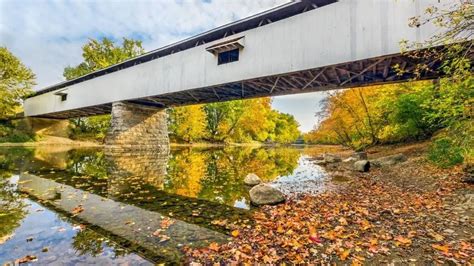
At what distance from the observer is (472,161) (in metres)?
5.73

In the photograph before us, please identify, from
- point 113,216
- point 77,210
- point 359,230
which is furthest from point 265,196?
point 77,210

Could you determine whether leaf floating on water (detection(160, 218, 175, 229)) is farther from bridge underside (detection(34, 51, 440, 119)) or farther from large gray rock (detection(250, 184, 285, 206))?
bridge underside (detection(34, 51, 440, 119))

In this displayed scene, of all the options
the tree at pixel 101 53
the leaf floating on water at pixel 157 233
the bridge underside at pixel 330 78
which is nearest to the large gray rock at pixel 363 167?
the bridge underside at pixel 330 78

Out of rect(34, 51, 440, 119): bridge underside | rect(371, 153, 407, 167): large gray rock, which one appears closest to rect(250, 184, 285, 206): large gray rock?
→ rect(34, 51, 440, 119): bridge underside

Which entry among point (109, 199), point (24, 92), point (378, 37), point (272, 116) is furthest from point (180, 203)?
point (272, 116)

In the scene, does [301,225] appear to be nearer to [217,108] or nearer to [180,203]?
[180,203]

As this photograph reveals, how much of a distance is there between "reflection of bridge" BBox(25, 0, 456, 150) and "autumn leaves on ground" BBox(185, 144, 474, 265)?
5306mm

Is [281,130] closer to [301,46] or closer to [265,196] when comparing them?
[301,46]

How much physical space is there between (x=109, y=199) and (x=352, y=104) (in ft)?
Result: 55.0

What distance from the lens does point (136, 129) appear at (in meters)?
18.6

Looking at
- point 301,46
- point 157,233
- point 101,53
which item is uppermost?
point 101,53

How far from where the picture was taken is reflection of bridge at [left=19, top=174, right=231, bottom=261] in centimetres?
302

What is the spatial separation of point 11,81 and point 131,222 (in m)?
30.6

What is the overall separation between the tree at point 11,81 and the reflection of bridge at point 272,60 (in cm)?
1203
